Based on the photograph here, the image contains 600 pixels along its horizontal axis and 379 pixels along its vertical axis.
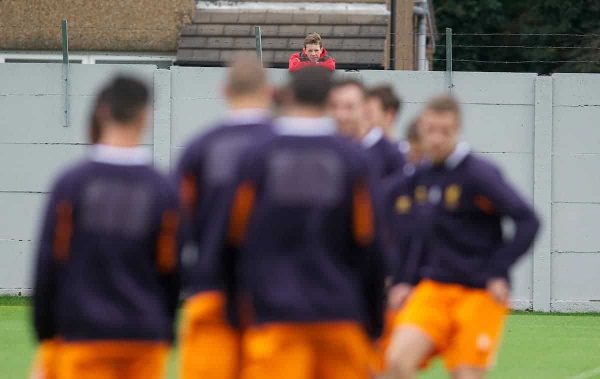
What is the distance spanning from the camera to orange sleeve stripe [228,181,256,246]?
5.84m

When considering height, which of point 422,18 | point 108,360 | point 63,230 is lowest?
point 108,360

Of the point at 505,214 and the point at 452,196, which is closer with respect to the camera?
the point at 505,214

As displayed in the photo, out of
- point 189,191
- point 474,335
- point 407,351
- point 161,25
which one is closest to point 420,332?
point 407,351

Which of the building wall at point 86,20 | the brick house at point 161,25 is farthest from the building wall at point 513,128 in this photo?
the building wall at point 86,20

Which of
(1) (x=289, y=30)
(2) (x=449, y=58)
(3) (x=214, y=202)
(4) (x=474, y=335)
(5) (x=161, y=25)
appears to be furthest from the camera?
(5) (x=161, y=25)

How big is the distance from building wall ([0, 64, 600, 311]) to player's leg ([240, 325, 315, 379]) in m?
10.4

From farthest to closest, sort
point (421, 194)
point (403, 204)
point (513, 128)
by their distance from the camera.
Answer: point (513, 128)
point (403, 204)
point (421, 194)

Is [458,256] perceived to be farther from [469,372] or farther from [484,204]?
[469,372]

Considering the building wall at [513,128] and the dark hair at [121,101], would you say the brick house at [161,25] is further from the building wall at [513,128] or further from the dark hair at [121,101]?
the dark hair at [121,101]

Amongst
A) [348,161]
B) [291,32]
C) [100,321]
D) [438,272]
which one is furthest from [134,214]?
[291,32]

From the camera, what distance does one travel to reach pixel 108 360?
5848 mm

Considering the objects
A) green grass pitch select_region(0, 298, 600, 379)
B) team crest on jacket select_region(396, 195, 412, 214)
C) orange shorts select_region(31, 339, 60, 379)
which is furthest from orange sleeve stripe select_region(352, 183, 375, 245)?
green grass pitch select_region(0, 298, 600, 379)

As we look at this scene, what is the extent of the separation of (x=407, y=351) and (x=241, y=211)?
7.27 feet

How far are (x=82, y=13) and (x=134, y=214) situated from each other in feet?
52.8
